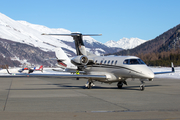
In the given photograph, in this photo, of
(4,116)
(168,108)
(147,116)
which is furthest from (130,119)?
(4,116)

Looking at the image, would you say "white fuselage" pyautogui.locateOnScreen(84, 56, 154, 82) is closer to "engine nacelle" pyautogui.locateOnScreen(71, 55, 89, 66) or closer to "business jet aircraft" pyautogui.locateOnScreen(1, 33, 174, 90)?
"business jet aircraft" pyautogui.locateOnScreen(1, 33, 174, 90)

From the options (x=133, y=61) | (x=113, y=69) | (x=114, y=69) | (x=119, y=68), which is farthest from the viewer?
(x=113, y=69)

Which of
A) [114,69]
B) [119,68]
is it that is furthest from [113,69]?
[119,68]

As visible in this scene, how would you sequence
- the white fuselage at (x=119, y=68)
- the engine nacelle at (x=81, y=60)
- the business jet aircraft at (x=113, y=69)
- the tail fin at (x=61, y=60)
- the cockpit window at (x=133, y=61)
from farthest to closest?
the tail fin at (x=61, y=60), the engine nacelle at (x=81, y=60), the cockpit window at (x=133, y=61), the business jet aircraft at (x=113, y=69), the white fuselage at (x=119, y=68)

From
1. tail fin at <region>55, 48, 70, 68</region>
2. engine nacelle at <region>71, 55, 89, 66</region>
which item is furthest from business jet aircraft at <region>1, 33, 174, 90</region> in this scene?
tail fin at <region>55, 48, 70, 68</region>

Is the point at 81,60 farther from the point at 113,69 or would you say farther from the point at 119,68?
the point at 119,68

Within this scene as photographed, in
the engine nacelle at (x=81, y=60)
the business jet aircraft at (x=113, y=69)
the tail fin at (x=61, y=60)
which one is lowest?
the business jet aircraft at (x=113, y=69)

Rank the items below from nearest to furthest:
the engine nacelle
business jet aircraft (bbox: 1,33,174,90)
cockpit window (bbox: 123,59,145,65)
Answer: business jet aircraft (bbox: 1,33,174,90) < cockpit window (bbox: 123,59,145,65) < the engine nacelle

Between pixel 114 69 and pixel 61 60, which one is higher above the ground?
pixel 61 60

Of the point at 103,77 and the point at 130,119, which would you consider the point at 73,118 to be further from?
the point at 103,77

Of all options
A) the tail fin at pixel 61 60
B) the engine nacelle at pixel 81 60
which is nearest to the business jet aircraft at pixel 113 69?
the engine nacelle at pixel 81 60

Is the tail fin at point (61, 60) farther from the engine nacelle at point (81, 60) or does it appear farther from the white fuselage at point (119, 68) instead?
the white fuselage at point (119, 68)

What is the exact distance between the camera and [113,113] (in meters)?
10.2

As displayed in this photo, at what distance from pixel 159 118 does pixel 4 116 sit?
216 inches
